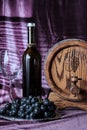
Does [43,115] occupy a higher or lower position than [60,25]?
lower

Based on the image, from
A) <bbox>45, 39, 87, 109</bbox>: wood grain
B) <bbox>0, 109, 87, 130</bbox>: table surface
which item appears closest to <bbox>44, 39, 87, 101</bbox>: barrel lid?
<bbox>45, 39, 87, 109</bbox>: wood grain

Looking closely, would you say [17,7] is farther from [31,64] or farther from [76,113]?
[76,113]

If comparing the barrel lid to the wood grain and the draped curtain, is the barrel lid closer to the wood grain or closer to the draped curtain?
the wood grain

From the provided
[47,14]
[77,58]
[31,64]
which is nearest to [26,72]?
[31,64]

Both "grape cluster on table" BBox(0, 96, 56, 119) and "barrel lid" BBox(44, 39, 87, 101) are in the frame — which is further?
"barrel lid" BBox(44, 39, 87, 101)

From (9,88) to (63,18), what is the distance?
36cm

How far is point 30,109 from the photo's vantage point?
0.90 m

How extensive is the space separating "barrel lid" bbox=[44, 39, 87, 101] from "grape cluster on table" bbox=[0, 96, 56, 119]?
0.42 feet

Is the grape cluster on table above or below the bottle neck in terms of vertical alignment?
below

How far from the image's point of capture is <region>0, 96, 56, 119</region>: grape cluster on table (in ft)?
2.94

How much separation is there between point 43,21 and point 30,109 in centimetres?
45

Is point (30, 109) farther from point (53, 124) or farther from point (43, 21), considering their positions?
point (43, 21)

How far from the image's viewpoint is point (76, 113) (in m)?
0.98

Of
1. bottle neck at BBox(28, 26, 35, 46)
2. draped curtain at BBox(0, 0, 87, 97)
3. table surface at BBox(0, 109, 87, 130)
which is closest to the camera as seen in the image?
table surface at BBox(0, 109, 87, 130)
